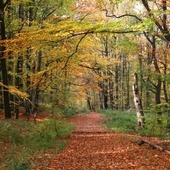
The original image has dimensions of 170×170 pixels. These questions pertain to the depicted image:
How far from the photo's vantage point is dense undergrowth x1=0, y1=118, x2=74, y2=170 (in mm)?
7277

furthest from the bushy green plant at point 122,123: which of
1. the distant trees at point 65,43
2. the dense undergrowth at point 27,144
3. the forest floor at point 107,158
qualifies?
the forest floor at point 107,158

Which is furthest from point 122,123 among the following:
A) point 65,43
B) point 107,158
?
point 107,158

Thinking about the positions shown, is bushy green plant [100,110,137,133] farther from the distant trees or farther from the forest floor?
the forest floor

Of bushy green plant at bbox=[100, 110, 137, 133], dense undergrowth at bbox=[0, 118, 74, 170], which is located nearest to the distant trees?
dense undergrowth at bbox=[0, 118, 74, 170]

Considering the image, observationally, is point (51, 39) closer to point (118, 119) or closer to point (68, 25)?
point (68, 25)

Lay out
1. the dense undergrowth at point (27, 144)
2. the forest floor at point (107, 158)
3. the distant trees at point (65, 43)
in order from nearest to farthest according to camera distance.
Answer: the forest floor at point (107, 158)
the dense undergrowth at point (27, 144)
the distant trees at point (65, 43)

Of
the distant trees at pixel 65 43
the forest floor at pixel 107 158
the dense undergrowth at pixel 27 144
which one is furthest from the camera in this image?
the distant trees at pixel 65 43

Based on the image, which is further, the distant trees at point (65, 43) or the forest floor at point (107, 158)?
the distant trees at point (65, 43)

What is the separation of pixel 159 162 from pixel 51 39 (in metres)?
4.89

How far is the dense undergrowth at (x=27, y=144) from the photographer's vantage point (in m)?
7.28

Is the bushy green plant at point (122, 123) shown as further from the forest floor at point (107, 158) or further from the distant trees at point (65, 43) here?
the forest floor at point (107, 158)

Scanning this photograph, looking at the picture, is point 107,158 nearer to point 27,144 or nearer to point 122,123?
point 27,144

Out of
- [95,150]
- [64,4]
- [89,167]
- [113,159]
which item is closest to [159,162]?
[113,159]

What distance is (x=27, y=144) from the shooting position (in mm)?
9914
